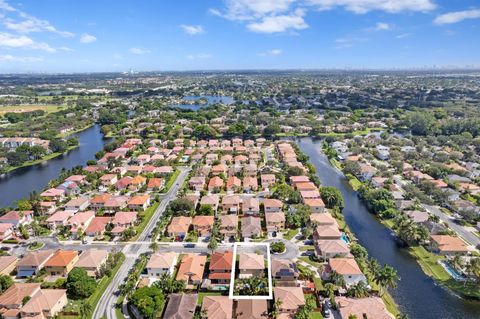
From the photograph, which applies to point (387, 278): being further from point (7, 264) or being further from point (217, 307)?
point (7, 264)

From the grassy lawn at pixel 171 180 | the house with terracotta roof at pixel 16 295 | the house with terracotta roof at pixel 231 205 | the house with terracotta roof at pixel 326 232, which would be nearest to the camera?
the house with terracotta roof at pixel 16 295

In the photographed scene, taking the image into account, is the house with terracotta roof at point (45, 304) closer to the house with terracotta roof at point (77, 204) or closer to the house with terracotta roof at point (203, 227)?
the house with terracotta roof at point (203, 227)

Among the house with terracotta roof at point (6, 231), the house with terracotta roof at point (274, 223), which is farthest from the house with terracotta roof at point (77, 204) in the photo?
the house with terracotta roof at point (274, 223)

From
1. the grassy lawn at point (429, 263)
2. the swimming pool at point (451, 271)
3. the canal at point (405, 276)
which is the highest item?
the swimming pool at point (451, 271)

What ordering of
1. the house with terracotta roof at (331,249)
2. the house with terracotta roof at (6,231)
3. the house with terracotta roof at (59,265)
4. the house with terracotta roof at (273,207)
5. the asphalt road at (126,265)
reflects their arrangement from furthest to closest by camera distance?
1. the house with terracotta roof at (273,207)
2. the house with terracotta roof at (6,231)
3. the house with terracotta roof at (331,249)
4. the house with terracotta roof at (59,265)
5. the asphalt road at (126,265)

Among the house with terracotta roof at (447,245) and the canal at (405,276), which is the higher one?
the house with terracotta roof at (447,245)

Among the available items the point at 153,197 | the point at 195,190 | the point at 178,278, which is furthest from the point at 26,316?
the point at 195,190
